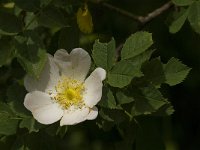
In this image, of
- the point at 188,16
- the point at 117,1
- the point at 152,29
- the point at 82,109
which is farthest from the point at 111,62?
the point at 117,1

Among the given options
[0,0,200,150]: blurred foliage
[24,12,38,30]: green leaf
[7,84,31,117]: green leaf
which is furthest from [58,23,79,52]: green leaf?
[7,84,31,117]: green leaf

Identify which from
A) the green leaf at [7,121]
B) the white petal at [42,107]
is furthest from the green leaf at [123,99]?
the green leaf at [7,121]

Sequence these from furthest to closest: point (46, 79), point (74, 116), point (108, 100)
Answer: point (46, 79), point (74, 116), point (108, 100)

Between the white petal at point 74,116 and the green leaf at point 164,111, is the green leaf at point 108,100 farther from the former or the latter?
the green leaf at point 164,111

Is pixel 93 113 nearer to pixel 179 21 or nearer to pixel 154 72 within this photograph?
pixel 154 72

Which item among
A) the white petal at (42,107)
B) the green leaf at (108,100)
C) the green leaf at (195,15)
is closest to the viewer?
the green leaf at (108,100)

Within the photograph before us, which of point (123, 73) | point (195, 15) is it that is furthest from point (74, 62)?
point (195, 15)
